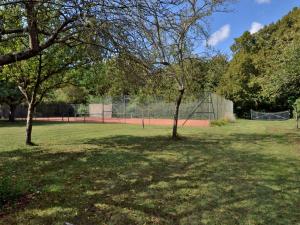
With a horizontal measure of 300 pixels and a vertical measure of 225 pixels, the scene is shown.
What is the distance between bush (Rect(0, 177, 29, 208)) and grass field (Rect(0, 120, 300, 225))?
131 millimetres

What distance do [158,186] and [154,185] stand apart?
108 mm

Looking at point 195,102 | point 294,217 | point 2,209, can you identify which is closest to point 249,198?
point 294,217

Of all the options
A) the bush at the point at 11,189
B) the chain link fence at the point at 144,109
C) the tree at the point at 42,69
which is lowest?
the bush at the point at 11,189

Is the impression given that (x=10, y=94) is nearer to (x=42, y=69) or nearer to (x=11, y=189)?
(x=42, y=69)

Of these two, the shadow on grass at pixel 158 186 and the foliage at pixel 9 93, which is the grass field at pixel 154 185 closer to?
the shadow on grass at pixel 158 186

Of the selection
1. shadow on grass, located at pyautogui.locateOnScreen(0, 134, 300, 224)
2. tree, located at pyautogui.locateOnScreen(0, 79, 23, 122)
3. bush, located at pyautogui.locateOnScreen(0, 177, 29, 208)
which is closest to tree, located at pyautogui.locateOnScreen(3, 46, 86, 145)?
shadow on grass, located at pyautogui.locateOnScreen(0, 134, 300, 224)

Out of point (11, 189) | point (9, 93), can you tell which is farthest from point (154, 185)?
point (9, 93)

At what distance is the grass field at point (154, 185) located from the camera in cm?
475

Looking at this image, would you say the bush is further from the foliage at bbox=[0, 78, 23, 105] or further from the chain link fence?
the foliage at bbox=[0, 78, 23, 105]

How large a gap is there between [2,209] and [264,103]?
116 ft

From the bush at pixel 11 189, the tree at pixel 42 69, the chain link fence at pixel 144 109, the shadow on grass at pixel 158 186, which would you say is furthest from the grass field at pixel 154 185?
the chain link fence at pixel 144 109

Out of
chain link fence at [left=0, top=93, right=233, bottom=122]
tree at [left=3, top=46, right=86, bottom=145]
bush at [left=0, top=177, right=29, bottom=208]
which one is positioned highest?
tree at [left=3, top=46, right=86, bottom=145]

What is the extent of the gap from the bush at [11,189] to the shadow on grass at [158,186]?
0.88 ft

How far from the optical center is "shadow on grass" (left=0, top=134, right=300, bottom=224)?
4.75 metres
